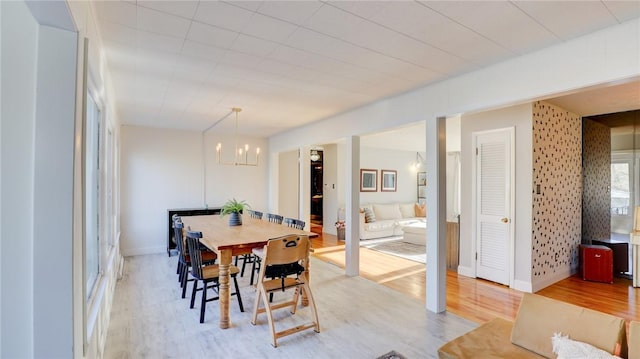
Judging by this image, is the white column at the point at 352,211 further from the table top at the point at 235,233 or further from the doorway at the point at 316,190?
the doorway at the point at 316,190

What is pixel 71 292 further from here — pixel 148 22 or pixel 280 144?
pixel 280 144

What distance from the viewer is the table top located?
9.68ft

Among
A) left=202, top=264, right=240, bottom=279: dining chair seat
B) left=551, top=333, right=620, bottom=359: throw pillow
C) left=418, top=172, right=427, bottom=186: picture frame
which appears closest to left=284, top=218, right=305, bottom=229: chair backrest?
left=202, top=264, right=240, bottom=279: dining chair seat

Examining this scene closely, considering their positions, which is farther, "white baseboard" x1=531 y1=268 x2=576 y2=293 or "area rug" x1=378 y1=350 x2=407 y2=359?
"white baseboard" x1=531 y1=268 x2=576 y2=293

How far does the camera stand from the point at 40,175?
46.7 inches

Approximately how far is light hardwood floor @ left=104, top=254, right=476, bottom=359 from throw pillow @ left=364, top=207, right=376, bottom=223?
355 cm

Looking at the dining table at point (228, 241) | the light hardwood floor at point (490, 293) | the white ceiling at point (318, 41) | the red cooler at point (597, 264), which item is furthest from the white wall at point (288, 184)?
the red cooler at point (597, 264)

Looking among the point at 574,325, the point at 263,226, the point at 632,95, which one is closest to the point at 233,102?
the point at 263,226

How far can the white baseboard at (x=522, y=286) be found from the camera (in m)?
3.90

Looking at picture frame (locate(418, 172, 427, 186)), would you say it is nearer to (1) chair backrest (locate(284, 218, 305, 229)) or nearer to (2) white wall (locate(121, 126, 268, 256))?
(2) white wall (locate(121, 126, 268, 256))

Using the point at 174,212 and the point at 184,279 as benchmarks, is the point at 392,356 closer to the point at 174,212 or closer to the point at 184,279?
the point at 184,279

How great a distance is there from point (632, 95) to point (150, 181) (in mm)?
7392

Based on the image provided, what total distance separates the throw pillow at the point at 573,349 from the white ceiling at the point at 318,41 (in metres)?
1.87

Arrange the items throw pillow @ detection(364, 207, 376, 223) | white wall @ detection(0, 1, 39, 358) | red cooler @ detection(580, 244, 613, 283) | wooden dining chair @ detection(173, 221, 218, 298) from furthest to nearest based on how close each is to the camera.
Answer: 1. throw pillow @ detection(364, 207, 376, 223)
2. red cooler @ detection(580, 244, 613, 283)
3. wooden dining chair @ detection(173, 221, 218, 298)
4. white wall @ detection(0, 1, 39, 358)
